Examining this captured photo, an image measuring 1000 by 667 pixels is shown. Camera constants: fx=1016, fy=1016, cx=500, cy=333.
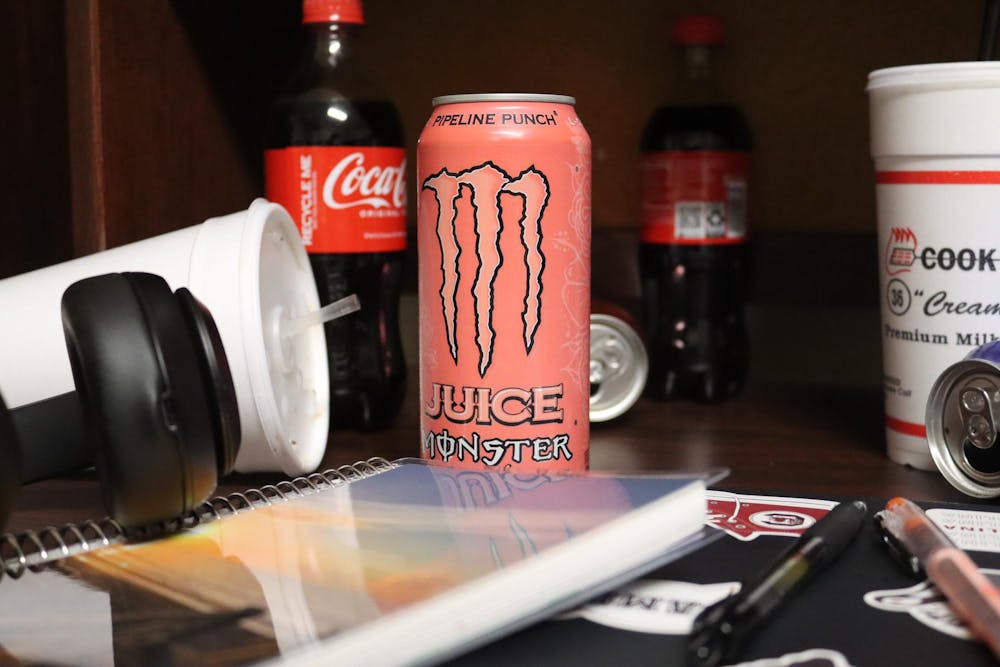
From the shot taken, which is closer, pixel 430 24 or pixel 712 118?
pixel 712 118

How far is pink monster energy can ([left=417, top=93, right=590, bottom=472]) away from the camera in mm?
584

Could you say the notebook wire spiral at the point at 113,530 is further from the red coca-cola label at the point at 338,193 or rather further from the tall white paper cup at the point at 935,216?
the tall white paper cup at the point at 935,216

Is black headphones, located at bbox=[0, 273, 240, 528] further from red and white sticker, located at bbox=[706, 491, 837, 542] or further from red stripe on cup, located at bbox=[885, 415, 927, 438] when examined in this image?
red stripe on cup, located at bbox=[885, 415, 927, 438]

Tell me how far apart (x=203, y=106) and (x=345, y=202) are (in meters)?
0.25

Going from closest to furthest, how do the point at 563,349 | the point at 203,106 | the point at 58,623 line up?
the point at 58,623
the point at 563,349
the point at 203,106

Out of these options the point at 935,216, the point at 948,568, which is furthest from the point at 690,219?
the point at 948,568

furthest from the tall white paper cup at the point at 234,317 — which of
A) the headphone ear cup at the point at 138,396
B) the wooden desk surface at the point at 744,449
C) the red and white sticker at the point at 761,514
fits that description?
the red and white sticker at the point at 761,514

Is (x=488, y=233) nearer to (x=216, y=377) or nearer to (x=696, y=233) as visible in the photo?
(x=216, y=377)

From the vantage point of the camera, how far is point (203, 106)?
93 centimetres

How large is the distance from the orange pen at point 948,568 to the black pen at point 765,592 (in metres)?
0.02

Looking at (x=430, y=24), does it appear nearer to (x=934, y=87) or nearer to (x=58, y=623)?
(x=934, y=87)

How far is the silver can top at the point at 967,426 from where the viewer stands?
0.61 meters

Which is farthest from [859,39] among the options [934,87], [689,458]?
[689,458]

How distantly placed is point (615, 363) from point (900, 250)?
0.83 ft
